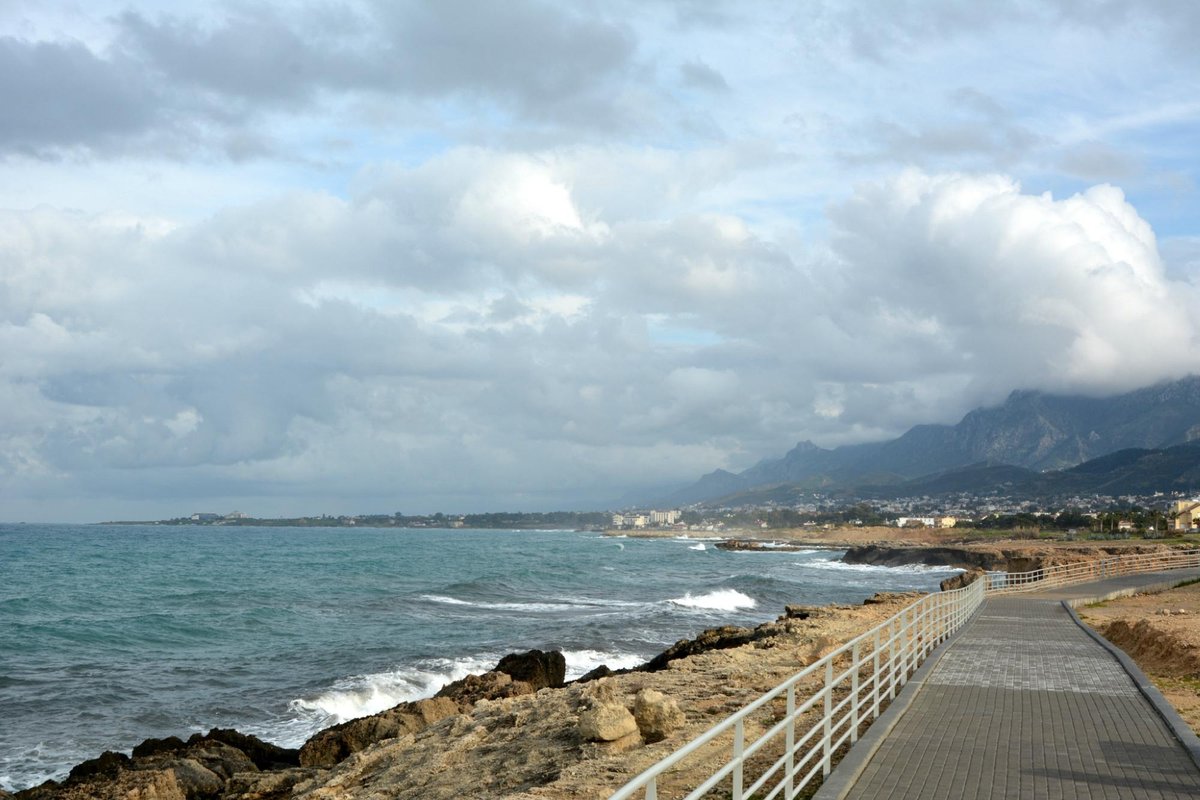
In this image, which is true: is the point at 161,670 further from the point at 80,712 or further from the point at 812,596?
the point at 812,596

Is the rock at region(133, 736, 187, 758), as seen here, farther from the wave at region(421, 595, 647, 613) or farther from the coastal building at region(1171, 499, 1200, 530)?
the coastal building at region(1171, 499, 1200, 530)

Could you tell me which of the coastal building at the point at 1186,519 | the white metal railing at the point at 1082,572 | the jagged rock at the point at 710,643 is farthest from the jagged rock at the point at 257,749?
the coastal building at the point at 1186,519

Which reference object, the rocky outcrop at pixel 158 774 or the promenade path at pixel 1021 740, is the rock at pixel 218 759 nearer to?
the rocky outcrop at pixel 158 774

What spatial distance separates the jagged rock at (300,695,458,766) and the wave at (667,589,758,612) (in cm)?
2537

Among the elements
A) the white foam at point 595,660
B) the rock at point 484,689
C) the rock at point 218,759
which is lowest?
the white foam at point 595,660

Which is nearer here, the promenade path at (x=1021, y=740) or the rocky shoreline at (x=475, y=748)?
the promenade path at (x=1021, y=740)

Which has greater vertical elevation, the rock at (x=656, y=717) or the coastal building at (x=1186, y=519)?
the rock at (x=656, y=717)

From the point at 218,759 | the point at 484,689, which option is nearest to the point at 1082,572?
the point at 484,689

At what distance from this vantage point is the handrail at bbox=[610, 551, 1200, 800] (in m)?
5.37

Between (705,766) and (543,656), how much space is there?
34.3ft

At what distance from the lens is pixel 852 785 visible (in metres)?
7.35

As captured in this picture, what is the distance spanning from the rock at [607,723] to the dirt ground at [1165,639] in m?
5.74

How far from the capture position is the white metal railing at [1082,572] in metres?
35.0

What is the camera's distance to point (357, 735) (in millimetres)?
13438
